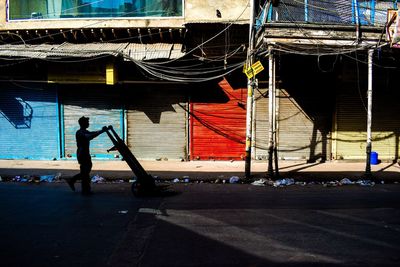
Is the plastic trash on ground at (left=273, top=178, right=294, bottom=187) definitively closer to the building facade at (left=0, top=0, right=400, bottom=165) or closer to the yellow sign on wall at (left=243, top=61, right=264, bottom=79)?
the yellow sign on wall at (left=243, top=61, right=264, bottom=79)

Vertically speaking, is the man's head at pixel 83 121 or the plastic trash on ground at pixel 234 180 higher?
the man's head at pixel 83 121

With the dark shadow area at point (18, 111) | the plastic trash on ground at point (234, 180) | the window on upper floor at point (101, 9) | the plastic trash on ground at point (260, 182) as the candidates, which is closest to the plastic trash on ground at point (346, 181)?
the plastic trash on ground at point (260, 182)

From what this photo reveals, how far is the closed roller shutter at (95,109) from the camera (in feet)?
50.5

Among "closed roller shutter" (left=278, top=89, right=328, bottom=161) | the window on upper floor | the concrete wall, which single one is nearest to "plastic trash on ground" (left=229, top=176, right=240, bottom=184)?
"closed roller shutter" (left=278, top=89, right=328, bottom=161)

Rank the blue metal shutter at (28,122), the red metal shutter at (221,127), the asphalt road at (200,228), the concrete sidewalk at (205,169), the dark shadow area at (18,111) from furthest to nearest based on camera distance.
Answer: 1. the dark shadow area at (18,111)
2. the blue metal shutter at (28,122)
3. the red metal shutter at (221,127)
4. the concrete sidewalk at (205,169)
5. the asphalt road at (200,228)

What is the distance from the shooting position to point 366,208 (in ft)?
26.7

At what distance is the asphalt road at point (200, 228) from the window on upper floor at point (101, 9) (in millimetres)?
7674

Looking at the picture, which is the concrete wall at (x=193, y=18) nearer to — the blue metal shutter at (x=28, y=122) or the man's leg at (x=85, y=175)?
the blue metal shutter at (x=28, y=122)

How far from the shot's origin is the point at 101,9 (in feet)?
49.4

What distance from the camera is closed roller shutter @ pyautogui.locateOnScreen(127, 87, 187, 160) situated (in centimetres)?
1523

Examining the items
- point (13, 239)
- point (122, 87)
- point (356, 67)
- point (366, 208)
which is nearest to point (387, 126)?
point (356, 67)

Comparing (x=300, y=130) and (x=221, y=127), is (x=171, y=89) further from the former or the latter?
(x=300, y=130)

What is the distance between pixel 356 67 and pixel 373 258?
10877mm

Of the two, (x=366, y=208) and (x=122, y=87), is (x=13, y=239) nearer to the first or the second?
(x=366, y=208)
